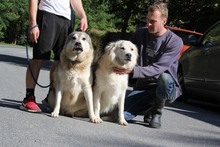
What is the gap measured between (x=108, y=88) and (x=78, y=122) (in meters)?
0.58

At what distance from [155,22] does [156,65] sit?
0.57m

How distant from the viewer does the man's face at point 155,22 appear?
5.83m

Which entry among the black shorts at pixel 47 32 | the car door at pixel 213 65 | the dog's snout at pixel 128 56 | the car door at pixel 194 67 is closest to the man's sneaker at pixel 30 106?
the black shorts at pixel 47 32

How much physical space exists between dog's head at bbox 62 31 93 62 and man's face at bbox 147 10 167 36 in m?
0.88

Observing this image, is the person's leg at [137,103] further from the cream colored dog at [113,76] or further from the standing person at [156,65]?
the cream colored dog at [113,76]

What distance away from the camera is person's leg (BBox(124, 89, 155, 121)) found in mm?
6176

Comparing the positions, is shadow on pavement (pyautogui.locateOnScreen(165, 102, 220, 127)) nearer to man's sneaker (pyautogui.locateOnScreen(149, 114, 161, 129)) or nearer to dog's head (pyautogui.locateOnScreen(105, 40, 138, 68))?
man's sneaker (pyautogui.locateOnScreen(149, 114, 161, 129))

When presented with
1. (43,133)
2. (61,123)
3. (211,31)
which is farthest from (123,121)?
(211,31)

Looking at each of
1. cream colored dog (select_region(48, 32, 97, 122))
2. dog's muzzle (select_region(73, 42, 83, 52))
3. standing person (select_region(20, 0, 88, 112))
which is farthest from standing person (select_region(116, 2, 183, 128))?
standing person (select_region(20, 0, 88, 112))

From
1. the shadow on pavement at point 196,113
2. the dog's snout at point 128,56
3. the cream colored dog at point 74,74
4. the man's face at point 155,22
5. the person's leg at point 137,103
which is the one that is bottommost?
the shadow on pavement at point 196,113

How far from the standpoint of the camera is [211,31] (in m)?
8.95

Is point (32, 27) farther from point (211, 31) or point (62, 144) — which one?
point (211, 31)

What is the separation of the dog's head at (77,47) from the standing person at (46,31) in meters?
0.37

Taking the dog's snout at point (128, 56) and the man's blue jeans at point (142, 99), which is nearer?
the dog's snout at point (128, 56)
